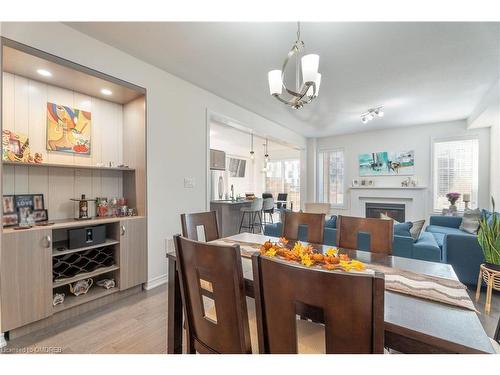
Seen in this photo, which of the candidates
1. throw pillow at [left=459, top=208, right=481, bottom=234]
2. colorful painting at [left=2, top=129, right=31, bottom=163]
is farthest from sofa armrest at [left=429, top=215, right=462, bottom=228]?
colorful painting at [left=2, top=129, right=31, bottom=163]

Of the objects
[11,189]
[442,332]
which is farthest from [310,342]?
[11,189]

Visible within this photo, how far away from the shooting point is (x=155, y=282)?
2.77m

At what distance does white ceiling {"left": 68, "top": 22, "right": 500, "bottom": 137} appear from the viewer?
208cm

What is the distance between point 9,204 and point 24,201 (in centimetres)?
11

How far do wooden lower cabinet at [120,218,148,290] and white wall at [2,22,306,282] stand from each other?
0.31ft

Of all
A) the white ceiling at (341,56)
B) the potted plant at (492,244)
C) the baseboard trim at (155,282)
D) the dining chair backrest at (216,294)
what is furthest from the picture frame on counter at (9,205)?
the potted plant at (492,244)

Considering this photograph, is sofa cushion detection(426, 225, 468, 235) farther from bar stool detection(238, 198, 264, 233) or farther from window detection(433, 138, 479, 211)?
Result: bar stool detection(238, 198, 264, 233)

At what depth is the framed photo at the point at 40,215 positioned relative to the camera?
2.15m

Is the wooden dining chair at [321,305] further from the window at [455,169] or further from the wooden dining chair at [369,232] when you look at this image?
the window at [455,169]

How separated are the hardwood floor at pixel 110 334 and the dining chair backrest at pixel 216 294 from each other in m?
0.93
